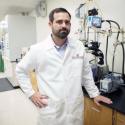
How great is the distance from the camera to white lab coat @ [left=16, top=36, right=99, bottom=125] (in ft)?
4.86

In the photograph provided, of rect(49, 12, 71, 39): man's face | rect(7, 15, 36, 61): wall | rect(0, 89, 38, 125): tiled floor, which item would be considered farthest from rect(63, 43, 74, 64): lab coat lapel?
rect(7, 15, 36, 61): wall

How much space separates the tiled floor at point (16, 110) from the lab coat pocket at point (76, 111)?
146cm

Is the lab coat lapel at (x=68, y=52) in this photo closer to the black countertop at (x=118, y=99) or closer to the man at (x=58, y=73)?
the man at (x=58, y=73)

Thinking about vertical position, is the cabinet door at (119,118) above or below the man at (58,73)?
below

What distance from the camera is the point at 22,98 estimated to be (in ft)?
13.1

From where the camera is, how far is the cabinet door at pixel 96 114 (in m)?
1.60

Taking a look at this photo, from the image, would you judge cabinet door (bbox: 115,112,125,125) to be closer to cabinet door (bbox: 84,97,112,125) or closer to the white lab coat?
cabinet door (bbox: 84,97,112,125)

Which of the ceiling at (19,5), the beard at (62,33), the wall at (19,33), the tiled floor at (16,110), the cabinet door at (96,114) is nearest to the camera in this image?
the beard at (62,33)

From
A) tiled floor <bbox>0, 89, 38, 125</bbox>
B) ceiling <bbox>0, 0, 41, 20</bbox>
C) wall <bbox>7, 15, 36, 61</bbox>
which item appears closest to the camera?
tiled floor <bbox>0, 89, 38, 125</bbox>

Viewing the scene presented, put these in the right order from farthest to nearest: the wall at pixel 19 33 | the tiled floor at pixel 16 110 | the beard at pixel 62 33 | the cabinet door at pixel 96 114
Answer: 1. the wall at pixel 19 33
2. the tiled floor at pixel 16 110
3. the cabinet door at pixel 96 114
4. the beard at pixel 62 33

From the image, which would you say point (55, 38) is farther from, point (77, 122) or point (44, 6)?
point (44, 6)

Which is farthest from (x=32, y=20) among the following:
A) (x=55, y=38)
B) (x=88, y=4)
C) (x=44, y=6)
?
(x=55, y=38)

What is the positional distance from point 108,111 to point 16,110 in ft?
7.37

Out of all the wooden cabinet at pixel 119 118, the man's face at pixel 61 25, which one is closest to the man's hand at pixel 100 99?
the wooden cabinet at pixel 119 118
